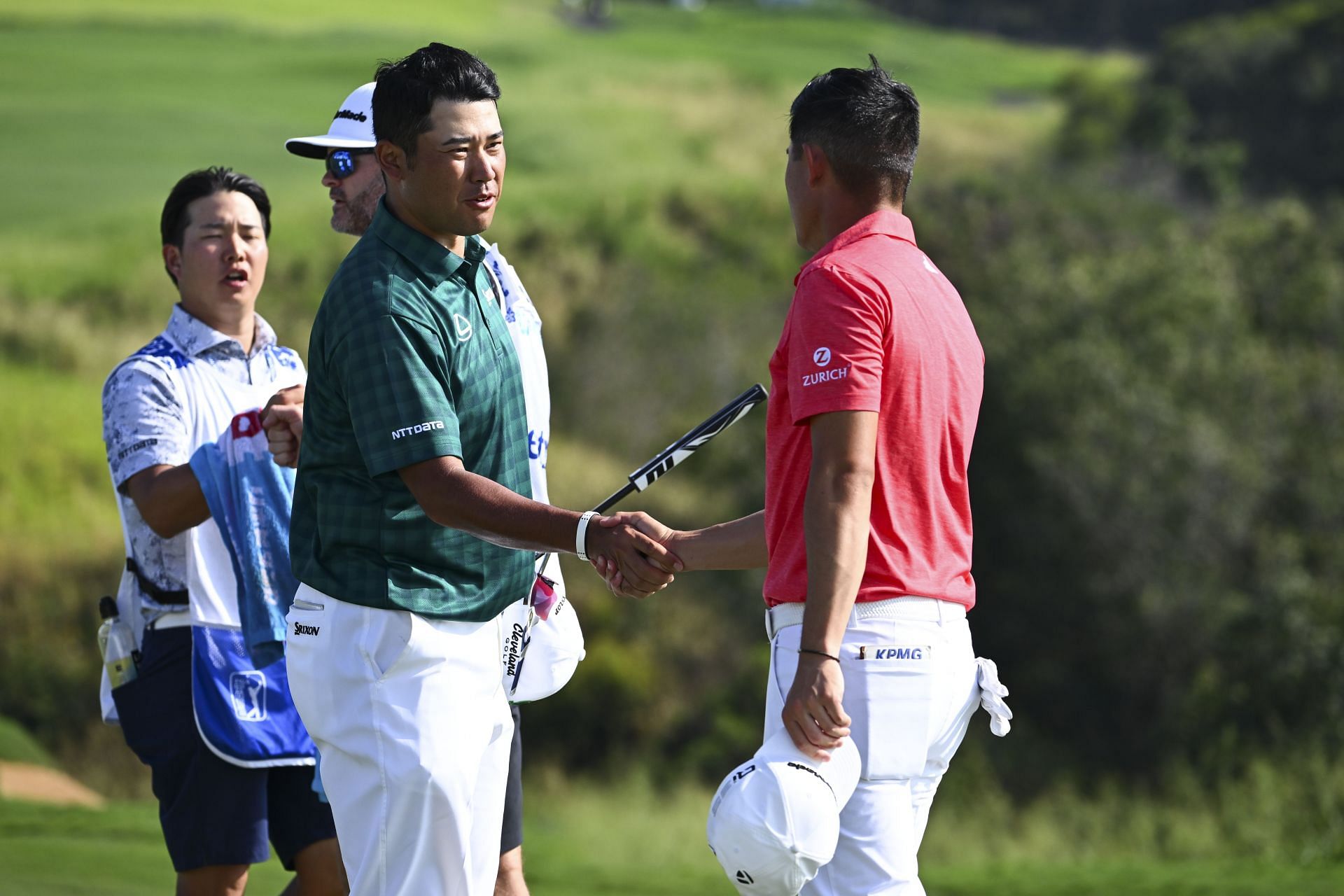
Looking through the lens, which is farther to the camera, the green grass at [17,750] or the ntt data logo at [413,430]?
the green grass at [17,750]

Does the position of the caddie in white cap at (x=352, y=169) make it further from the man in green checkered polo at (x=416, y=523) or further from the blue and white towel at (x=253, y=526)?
the man in green checkered polo at (x=416, y=523)

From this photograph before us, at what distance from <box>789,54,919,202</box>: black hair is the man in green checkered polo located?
671 mm

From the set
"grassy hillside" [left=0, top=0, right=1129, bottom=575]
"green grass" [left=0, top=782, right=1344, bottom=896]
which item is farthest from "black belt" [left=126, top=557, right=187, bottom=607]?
"grassy hillside" [left=0, top=0, right=1129, bottom=575]

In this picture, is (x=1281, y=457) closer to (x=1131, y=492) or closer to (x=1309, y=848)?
(x=1131, y=492)

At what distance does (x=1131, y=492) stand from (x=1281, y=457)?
1.99 metres

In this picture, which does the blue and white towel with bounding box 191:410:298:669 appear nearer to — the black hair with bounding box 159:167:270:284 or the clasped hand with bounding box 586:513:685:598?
the black hair with bounding box 159:167:270:284

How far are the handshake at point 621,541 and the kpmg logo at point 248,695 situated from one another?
69 centimetres

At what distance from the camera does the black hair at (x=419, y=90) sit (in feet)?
10.6

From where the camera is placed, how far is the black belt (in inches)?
165

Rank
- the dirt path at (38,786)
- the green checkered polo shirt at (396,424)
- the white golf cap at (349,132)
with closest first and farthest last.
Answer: the green checkered polo shirt at (396,424) < the white golf cap at (349,132) < the dirt path at (38,786)

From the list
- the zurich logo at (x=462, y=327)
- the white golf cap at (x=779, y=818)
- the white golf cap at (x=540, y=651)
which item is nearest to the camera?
the white golf cap at (x=779, y=818)

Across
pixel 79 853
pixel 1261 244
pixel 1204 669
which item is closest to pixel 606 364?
pixel 1261 244

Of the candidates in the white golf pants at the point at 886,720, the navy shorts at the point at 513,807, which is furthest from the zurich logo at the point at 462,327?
the navy shorts at the point at 513,807

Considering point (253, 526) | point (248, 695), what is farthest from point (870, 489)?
point (248, 695)
